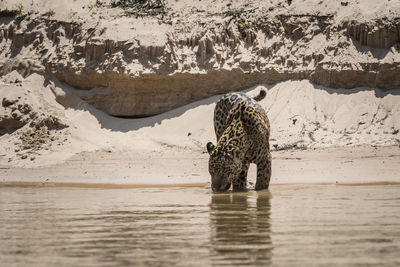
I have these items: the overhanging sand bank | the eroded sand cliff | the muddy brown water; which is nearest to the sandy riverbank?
the overhanging sand bank

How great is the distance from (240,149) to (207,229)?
5.08m

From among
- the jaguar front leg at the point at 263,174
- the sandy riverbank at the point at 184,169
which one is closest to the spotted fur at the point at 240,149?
the jaguar front leg at the point at 263,174

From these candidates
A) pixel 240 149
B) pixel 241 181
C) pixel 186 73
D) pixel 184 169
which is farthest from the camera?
pixel 186 73

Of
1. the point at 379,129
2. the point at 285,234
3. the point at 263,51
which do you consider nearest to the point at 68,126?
the point at 263,51

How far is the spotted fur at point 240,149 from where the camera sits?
39.3 feet

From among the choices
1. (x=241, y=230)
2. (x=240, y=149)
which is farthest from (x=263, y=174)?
(x=241, y=230)

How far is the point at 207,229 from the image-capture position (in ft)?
23.0

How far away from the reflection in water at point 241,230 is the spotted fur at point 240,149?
4.75 feet

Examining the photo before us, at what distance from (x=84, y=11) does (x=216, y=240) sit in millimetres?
16551

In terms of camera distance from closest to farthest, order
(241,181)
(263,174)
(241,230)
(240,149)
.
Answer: (241,230) < (240,149) < (263,174) < (241,181)

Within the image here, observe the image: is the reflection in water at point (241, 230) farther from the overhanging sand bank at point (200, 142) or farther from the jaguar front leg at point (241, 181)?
the overhanging sand bank at point (200, 142)

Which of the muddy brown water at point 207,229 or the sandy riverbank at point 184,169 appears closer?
the muddy brown water at point 207,229

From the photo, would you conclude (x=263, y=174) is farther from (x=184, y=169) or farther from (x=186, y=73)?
(x=186, y=73)

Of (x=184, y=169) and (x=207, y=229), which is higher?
(x=207, y=229)
